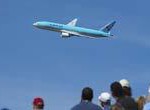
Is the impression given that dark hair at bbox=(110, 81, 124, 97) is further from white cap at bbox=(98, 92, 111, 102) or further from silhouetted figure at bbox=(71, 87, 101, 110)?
silhouetted figure at bbox=(71, 87, 101, 110)

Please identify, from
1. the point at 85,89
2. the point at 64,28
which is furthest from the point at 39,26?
the point at 85,89

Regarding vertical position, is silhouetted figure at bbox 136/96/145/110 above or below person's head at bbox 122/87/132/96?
below

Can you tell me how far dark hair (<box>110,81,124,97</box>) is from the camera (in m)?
28.1

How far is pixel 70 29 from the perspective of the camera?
19262 cm

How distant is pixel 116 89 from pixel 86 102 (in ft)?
4.75

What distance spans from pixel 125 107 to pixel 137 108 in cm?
69

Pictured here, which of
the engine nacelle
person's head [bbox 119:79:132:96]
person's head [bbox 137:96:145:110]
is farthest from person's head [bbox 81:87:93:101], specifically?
the engine nacelle

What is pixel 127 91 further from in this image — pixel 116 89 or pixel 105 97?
pixel 105 97

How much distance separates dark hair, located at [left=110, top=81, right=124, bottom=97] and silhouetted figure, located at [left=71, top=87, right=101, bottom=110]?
1.05 meters

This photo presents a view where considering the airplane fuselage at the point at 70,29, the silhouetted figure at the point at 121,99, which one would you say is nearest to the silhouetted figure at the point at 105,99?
the silhouetted figure at the point at 121,99

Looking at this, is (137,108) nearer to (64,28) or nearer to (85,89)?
(85,89)

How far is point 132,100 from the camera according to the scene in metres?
27.8

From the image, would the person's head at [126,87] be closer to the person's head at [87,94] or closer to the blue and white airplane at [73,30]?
the person's head at [87,94]

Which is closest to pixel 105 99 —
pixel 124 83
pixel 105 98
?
pixel 105 98
